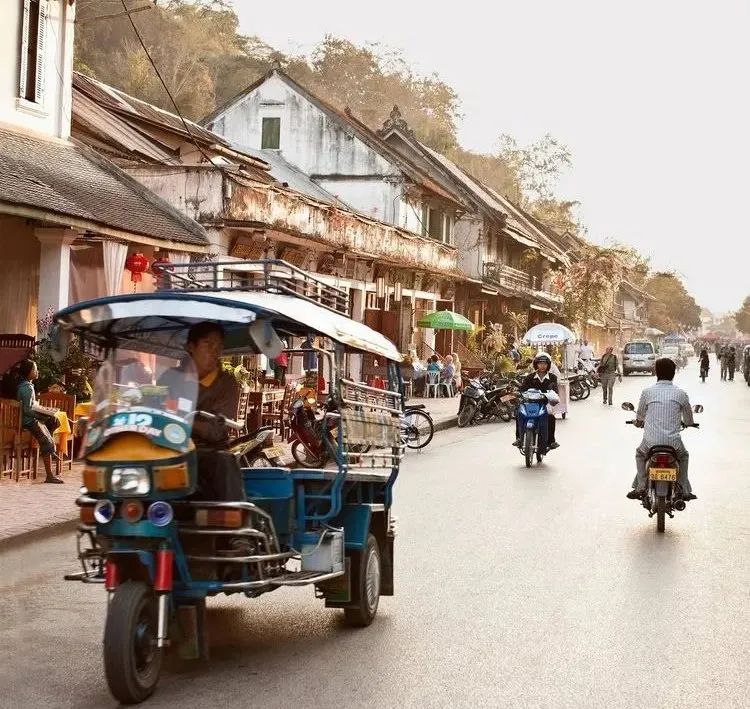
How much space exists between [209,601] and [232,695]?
8.02ft

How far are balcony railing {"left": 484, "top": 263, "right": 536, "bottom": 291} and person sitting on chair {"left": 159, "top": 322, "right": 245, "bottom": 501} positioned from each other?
4975cm

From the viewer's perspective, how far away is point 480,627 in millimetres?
7605

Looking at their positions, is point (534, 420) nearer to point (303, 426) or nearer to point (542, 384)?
point (542, 384)

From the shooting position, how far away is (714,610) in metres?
8.30

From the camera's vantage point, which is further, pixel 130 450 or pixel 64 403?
pixel 64 403

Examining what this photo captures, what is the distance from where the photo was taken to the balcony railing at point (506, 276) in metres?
56.7

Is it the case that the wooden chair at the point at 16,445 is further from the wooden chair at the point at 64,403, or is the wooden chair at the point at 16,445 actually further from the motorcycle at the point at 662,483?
the motorcycle at the point at 662,483

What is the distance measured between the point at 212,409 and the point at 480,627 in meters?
2.05

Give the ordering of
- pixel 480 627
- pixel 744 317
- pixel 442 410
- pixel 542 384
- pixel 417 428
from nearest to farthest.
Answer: pixel 480 627, pixel 542 384, pixel 417 428, pixel 442 410, pixel 744 317

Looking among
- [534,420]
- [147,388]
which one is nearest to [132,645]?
[147,388]

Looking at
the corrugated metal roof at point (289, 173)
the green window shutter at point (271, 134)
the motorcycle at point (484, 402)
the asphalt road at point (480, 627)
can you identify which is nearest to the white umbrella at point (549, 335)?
the corrugated metal roof at point (289, 173)

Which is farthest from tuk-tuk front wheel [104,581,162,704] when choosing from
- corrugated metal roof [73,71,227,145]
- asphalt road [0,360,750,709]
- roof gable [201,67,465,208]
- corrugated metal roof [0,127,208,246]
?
roof gable [201,67,465,208]

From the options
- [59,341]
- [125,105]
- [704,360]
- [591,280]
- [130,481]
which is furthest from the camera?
[591,280]

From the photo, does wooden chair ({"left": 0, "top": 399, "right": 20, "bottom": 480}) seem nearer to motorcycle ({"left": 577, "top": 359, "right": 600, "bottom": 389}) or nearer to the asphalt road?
the asphalt road
